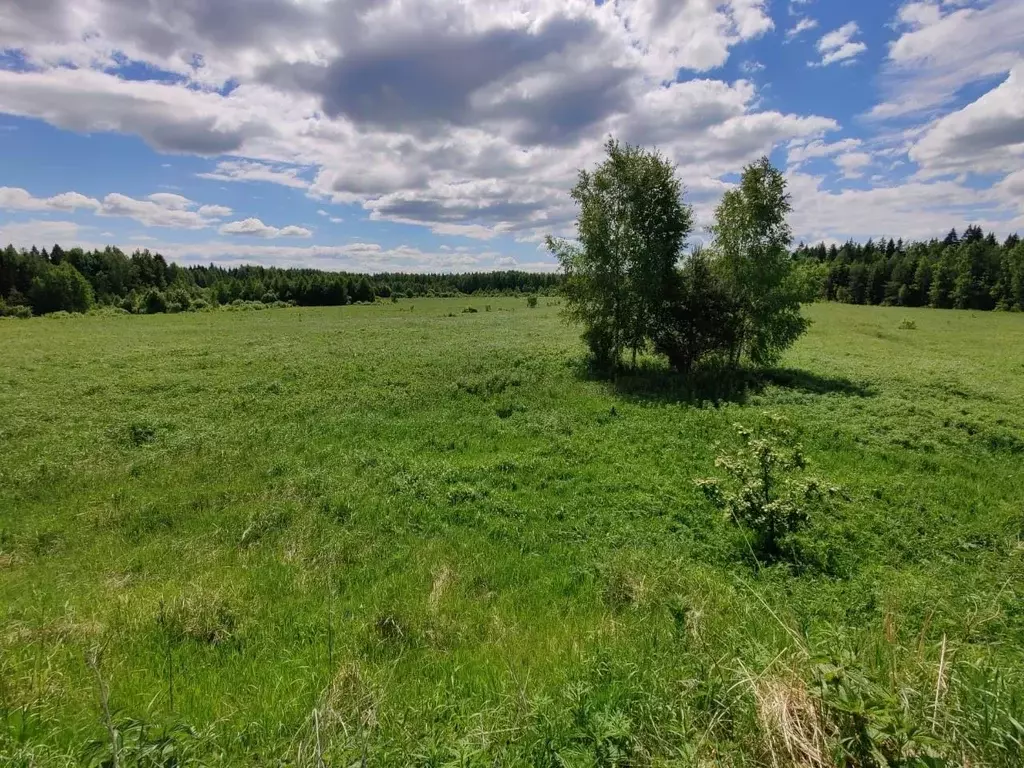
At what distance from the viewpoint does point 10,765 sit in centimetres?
299

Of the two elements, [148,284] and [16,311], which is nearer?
[16,311]

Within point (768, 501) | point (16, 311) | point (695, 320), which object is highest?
point (695, 320)

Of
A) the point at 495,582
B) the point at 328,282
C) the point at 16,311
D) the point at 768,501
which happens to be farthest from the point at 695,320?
the point at 328,282

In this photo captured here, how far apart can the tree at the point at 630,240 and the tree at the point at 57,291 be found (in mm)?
96711

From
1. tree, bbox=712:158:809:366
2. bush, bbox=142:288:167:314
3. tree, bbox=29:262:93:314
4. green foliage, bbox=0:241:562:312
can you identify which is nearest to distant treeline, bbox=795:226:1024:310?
green foliage, bbox=0:241:562:312

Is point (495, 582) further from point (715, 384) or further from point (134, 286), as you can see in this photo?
point (134, 286)

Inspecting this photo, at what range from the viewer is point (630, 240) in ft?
77.6

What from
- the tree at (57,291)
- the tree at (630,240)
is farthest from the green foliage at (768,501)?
the tree at (57,291)

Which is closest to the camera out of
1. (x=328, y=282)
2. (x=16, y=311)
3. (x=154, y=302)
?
(x=16, y=311)

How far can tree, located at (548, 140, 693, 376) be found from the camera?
23375 mm

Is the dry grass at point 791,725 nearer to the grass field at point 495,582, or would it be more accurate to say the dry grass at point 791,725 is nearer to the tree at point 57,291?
the grass field at point 495,582

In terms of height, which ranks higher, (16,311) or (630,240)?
(630,240)

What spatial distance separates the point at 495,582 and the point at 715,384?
665 inches

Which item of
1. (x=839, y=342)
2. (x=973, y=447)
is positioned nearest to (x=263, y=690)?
(x=973, y=447)
